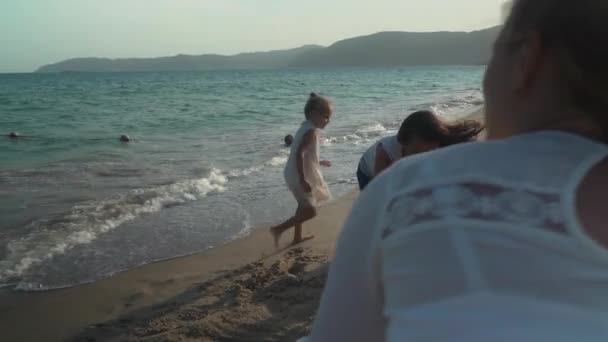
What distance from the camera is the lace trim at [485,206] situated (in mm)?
770

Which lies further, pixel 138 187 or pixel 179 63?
pixel 179 63

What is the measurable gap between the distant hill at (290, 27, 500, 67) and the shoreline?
→ 11812 cm

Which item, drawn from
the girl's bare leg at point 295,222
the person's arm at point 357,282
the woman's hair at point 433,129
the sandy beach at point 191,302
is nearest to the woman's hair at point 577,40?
the person's arm at point 357,282

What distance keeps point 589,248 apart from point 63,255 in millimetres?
6110

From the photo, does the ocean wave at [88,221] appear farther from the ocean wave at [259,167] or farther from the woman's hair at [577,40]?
the woman's hair at [577,40]

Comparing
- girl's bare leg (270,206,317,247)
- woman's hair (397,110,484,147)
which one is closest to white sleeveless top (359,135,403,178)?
woman's hair (397,110,484,147)

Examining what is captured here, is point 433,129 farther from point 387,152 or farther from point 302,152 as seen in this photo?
point 302,152

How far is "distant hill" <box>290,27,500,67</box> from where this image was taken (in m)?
131

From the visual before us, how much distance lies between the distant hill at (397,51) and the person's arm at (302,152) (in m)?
118

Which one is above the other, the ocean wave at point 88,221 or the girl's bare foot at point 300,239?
the ocean wave at point 88,221

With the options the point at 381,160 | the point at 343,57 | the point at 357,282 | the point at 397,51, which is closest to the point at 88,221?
the point at 381,160

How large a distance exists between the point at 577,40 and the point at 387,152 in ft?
12.7

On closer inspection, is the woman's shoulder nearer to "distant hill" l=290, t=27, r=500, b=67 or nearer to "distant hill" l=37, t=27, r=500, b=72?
"distant hill" l=290, t=27, r=500, b=67

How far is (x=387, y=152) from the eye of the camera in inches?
184
